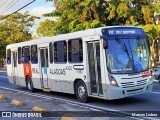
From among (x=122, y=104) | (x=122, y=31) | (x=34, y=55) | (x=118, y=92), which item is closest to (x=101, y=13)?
(x=34, y=55)

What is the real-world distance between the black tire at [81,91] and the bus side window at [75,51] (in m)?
0.97

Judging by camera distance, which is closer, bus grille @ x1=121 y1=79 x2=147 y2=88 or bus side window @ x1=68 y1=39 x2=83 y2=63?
bus grille @ x1=121 y1=79 x2=147 y2=88

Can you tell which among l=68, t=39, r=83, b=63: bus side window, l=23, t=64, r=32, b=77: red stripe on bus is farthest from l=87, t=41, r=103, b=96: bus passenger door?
l=23, t=64, r=32, b=77: red stripe on bus

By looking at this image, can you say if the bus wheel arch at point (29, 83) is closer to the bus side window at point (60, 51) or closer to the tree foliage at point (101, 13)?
the bus side window at point (60, 51)

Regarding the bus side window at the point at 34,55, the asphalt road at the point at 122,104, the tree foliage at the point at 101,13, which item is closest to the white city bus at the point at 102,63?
the asphalt road at the point at 122,104

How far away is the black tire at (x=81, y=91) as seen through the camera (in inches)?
571

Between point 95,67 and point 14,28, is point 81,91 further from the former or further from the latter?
point 14,28

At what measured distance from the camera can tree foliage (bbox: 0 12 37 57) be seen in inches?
2906

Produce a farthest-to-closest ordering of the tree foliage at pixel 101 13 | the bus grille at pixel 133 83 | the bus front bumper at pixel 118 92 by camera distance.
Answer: the tree foliage at pixel 101 13 → the bus grille at pixel 133 83 → the bus front bumper at pixel 118 92

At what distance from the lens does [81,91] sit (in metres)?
14.8

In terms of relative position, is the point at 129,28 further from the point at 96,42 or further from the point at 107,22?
the point at 107,22

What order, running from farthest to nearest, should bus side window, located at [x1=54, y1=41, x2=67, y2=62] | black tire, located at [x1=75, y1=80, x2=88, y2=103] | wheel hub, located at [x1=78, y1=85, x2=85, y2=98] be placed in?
bus side window, located at [x1=54, y1=41, x2=67, y2=62] → wheel hub, located at [x1=78, y1=85, x2=85, y2=98] → black tire, located at [x1=75, y1=80, x2=88, y2=103]

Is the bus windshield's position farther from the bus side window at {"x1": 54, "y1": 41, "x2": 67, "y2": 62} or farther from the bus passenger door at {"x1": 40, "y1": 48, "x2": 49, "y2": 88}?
the bus passenger door at {"x1": 40, "y1": 48, "x2": 49, "y2": 88}

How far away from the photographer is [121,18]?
38.9 meters
